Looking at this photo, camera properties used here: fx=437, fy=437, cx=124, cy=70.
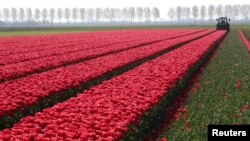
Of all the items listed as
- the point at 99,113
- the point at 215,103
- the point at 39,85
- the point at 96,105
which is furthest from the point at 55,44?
the point at 99,113

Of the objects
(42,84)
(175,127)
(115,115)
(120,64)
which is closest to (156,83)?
(175,127)

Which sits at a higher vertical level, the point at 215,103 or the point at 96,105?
the point at 96,105

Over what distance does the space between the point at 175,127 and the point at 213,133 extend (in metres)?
2.63

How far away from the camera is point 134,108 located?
9180 mm

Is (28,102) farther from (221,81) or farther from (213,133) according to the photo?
(221,81)

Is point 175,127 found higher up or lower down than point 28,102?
lower down

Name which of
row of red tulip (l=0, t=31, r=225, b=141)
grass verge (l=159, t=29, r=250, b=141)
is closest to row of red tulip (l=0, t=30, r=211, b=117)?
row of red tulip (l=0, t=31, r=225, b=141)

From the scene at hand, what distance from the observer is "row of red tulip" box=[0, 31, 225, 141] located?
7113mm

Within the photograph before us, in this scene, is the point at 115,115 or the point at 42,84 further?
the point at 42,84

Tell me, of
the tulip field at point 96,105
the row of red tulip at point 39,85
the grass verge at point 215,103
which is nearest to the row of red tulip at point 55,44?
the row of red tulip at point 39,85

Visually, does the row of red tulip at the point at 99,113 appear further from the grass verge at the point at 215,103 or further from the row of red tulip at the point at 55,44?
the row of red tulip at the point at 55,44

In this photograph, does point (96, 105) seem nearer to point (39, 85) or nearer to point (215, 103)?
point (39, 85)

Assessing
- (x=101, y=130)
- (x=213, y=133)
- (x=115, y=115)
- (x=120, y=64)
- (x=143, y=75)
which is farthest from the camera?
(x=120, y=64)

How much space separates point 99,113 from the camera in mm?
8797
